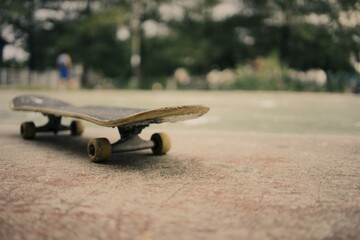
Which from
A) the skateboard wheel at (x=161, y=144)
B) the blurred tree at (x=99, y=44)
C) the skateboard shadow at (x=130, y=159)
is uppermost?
the blurred tree at (x=99, y=44)

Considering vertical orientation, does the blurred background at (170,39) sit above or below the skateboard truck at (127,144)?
above

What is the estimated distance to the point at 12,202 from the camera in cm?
195

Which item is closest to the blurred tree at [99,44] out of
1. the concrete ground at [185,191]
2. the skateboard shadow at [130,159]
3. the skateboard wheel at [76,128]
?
the skateboard wheel at [76,128]

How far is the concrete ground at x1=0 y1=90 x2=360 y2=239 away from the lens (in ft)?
5.38

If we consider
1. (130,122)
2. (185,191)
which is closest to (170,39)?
(130,122)

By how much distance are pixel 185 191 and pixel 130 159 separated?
110cm

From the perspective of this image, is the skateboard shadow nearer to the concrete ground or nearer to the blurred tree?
the concrete ground

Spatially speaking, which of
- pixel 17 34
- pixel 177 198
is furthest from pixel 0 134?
pixel 17 34

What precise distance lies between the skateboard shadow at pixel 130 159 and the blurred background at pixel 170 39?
18852 millimetres

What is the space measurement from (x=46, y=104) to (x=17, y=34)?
3036 centimetres

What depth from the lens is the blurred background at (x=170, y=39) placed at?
25.0 meters

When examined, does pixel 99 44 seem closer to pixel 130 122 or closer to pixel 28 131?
pixel 28 131

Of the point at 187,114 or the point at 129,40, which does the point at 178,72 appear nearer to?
the point at 129,40

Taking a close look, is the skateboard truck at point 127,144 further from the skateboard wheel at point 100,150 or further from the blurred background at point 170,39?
the blurred background at point 170,39
